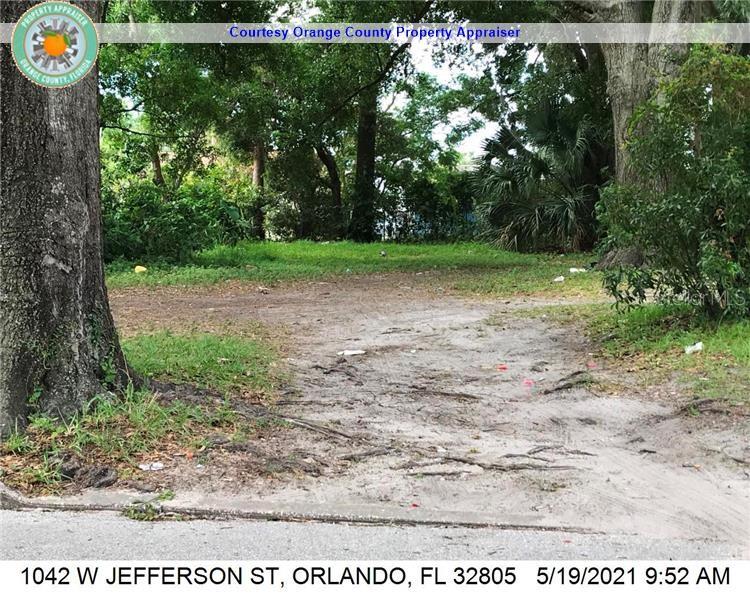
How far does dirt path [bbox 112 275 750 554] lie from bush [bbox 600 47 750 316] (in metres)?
1.08

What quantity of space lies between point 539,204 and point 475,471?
1506 centimetres

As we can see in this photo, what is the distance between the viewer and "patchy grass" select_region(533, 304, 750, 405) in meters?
6.02

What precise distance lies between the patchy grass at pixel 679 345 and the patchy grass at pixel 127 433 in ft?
9.96

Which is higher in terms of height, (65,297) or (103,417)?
(65,297)

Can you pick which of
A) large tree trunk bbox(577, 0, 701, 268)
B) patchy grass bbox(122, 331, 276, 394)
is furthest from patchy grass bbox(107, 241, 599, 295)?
patchy grass bbox(122, 331, 276, 394)

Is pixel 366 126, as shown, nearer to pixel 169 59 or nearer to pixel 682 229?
pixel 169 59

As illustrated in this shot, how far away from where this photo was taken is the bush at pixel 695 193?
6.95 m

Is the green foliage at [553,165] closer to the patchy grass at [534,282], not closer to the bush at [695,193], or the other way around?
the patchy grass at [534,282]

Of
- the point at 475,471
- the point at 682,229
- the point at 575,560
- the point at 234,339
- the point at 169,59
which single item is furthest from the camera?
the point at 169,59

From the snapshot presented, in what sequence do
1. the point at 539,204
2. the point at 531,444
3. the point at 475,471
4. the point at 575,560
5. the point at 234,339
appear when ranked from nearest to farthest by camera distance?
the point at 575,560, the point at 475,471, the point at 531,444, the point at 234,339, the point at 539,204

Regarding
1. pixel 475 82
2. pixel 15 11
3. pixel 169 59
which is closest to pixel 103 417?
pixel 15 11

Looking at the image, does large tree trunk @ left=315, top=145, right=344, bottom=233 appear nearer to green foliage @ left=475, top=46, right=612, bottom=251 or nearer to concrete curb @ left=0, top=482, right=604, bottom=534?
green foliage @ left=475, top=46, right=612, bottom=251

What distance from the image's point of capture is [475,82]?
87.9ft
